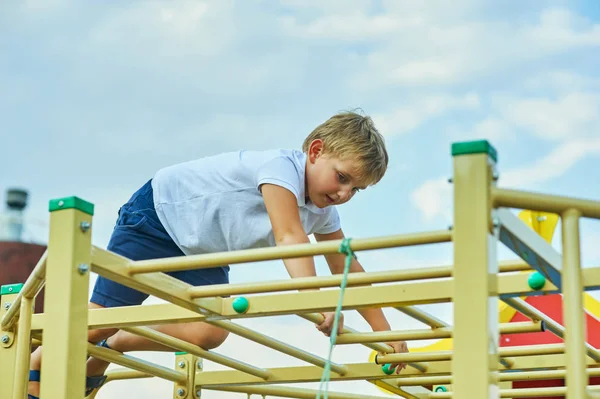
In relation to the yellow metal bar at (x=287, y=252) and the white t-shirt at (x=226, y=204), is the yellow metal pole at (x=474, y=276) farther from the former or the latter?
the white t-shirt at (x=226, y=204)

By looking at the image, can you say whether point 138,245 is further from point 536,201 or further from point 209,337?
point 536,201

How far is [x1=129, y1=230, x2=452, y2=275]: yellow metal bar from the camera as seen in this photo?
2.10 m

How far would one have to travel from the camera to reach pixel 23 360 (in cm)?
264

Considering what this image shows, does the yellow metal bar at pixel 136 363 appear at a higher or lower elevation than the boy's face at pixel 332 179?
lower

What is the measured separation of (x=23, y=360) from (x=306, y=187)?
1146 millimetres

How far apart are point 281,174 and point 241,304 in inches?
21.7

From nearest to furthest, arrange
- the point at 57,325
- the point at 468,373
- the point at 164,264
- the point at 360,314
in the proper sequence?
the point at 468,373, the point at 57,325, the point at 164,264, the point at 360,314

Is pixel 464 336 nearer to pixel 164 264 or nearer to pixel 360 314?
pixel 164 264

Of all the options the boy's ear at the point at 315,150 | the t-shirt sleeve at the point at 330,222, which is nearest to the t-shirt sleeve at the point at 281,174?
the boy's ear at the point at 315,150

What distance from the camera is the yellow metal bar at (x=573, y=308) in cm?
179

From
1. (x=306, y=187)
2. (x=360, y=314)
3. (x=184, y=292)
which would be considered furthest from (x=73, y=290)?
(x=360, y=314)

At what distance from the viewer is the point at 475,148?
6.10 ft

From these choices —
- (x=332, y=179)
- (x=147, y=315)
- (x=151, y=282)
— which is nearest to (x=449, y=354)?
(x=332, y=179)

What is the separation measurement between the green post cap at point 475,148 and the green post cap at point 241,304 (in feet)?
→ 3.41
